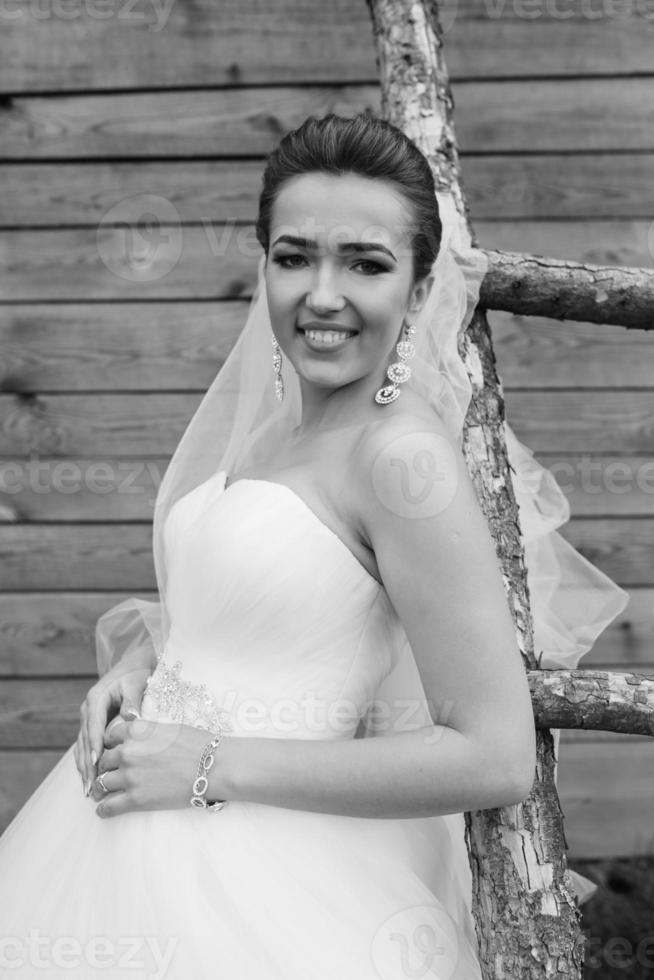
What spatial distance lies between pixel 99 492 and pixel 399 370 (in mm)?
1733

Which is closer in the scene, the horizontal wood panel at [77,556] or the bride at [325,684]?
the bride at [325,684]

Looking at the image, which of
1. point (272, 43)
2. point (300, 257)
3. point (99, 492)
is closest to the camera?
point (300, 257)

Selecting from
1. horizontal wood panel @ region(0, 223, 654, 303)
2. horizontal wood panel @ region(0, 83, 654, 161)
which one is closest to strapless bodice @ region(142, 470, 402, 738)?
horizontal wood panel @ region(0, 223, 654, 303)

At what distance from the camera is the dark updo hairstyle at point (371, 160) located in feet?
4.66

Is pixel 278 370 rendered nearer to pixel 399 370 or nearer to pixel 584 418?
pixel 399 370

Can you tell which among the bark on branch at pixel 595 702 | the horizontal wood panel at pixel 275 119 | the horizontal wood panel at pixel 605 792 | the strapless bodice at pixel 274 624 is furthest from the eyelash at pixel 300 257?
the horizontal wood panel at pixel 605 792

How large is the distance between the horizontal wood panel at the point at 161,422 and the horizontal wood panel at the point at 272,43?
1017 millimetres

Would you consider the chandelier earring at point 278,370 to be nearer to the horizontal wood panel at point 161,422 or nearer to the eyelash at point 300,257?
the eyelash at point 300,257

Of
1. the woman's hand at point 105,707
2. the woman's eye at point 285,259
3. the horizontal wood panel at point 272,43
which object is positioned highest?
the horizontal wood panel at point 272,43

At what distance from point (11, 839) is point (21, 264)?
6.51 feet

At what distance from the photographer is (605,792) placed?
3010mm

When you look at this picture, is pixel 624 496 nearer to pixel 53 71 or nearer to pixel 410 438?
pixel 410 438

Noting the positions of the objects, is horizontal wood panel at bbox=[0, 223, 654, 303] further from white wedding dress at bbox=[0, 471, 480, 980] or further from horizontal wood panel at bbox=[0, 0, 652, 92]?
white wedding dress at bbox=[0, 471, 480, 980]

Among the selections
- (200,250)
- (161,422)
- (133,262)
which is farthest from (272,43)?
(161,422)
